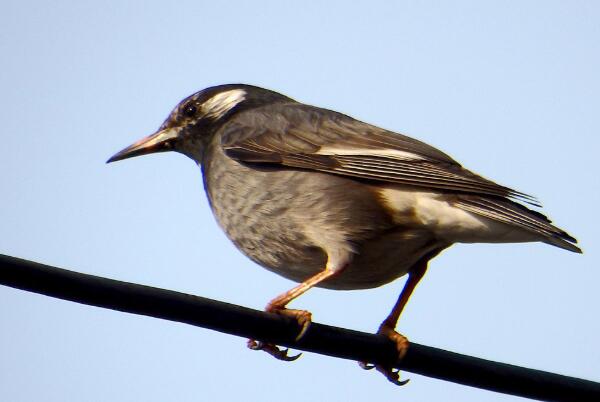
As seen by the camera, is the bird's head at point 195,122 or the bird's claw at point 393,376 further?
the bird's head at point 195,122

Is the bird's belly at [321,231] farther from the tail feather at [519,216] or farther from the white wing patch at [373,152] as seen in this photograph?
the tail feather at [519,216]

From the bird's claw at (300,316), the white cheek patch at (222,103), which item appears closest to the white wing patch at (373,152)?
the bird's claw at (300,316)

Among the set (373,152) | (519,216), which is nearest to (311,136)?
(373,152)

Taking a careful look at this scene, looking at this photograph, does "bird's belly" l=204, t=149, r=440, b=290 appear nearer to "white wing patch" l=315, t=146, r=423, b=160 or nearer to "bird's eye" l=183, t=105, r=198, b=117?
"white wing patch" l=315, t=146, r=423, b=160

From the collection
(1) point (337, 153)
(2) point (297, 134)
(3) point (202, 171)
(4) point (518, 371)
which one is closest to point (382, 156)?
(1) point (337, 153)

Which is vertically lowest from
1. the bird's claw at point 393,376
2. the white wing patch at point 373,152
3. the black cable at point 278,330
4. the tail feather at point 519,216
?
the bird's claw at point 393,376

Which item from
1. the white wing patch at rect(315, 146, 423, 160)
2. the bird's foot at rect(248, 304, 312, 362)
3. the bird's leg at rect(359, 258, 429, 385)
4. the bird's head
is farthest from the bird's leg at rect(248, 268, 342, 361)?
the bird's head

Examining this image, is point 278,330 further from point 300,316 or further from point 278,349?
point 278,349
